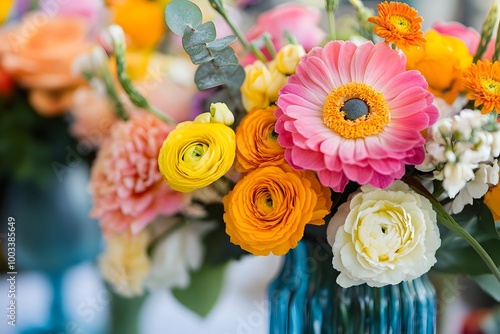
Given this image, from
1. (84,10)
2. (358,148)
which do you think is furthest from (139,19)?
(358,148)

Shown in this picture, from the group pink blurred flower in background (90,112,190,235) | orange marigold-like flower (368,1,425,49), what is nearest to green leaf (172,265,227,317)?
pink blurred flower in background (90,112,190,235)

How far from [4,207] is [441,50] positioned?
614mm

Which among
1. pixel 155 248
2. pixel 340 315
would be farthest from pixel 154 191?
pixel 340 315

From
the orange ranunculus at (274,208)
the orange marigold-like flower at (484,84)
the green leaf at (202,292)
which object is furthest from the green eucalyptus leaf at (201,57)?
the green leaf at (202,292)

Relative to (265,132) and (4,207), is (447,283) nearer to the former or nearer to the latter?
(265,132)

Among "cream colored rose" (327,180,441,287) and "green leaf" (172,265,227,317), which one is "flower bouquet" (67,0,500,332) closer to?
"cream colored rose" (327,180,441,287)

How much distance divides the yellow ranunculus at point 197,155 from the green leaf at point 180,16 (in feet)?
0.28

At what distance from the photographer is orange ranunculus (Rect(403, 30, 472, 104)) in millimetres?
508

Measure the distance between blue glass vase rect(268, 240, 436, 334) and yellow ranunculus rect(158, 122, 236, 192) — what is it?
14 centimetres

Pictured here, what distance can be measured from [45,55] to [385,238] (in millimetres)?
509

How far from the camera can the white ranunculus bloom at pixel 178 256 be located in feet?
2.23

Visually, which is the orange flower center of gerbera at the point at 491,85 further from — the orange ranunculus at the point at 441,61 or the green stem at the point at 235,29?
the green stem at the point at 235,29

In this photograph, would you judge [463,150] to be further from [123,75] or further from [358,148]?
[123,75]

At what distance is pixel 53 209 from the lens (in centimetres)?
79
